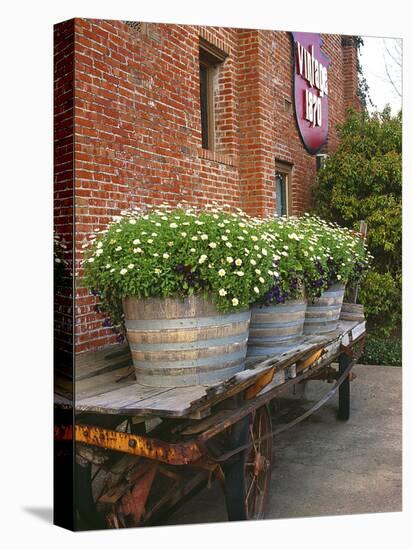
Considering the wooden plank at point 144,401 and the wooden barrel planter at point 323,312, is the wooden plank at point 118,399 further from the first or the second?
the wooden barrel planter at point 323,312

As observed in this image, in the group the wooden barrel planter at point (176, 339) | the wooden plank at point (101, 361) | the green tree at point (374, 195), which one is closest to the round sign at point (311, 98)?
the green tree at point (374, 195)

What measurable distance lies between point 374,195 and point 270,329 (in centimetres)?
208

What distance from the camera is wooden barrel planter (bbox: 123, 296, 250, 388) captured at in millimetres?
3311

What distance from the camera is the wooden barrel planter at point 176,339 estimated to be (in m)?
3.31

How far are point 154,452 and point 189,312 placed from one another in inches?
26.6

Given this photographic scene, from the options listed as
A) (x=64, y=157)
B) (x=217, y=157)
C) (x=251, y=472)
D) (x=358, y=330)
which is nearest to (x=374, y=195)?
(x=358, y=330)

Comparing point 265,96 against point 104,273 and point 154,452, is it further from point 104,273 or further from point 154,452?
point 154,452

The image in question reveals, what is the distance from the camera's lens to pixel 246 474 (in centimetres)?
382

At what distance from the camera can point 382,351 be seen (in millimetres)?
4992

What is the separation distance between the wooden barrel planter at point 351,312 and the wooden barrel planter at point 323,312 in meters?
0.44

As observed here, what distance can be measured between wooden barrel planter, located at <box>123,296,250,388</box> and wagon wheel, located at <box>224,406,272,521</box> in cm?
44

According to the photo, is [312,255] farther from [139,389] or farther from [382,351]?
[139,389]

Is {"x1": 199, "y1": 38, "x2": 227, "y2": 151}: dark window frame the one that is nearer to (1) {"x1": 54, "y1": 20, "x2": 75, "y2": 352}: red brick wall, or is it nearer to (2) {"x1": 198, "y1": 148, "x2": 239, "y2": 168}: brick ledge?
(2) {"x1": 198, "y1": 148, "x2": 239, "y2": 168}: brick ledge

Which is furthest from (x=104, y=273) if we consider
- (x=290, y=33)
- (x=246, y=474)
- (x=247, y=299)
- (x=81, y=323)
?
(x=290, y=33)
